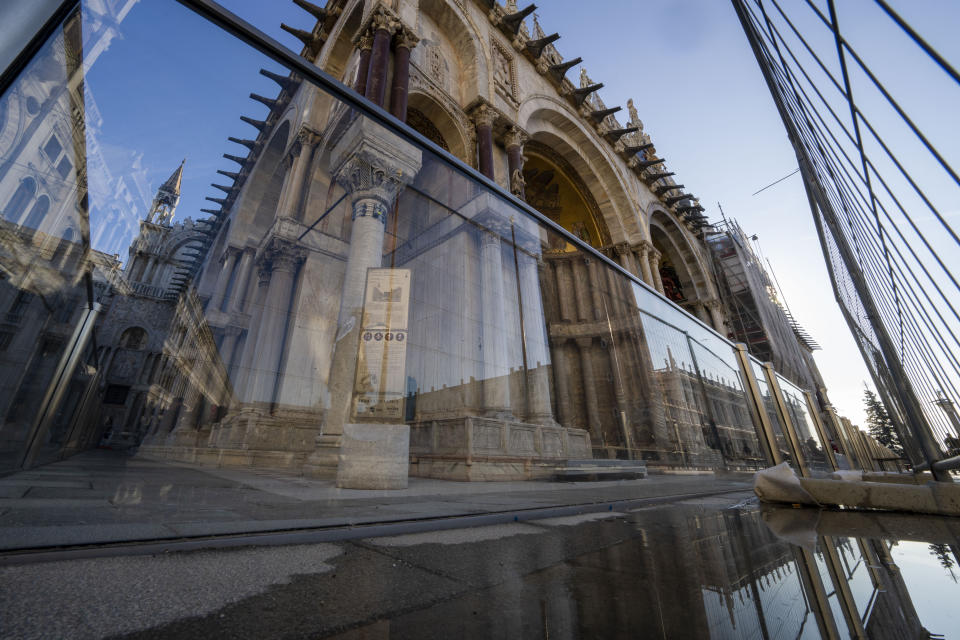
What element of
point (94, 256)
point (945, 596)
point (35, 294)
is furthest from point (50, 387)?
point (945, 596)

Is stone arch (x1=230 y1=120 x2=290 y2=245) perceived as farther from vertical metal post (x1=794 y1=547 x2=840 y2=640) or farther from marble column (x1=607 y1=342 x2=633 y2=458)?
vertical metal post (x1=794 y1=547 x2=840 y2=640)

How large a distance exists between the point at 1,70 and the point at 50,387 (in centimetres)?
377

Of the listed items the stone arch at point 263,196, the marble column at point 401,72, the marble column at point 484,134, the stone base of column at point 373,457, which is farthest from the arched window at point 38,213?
the stone arch at point 263,196

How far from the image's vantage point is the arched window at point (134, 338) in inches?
630

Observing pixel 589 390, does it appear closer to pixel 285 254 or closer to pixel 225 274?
pixel 285 254

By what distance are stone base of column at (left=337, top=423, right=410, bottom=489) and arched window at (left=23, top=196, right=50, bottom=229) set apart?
7.76ft

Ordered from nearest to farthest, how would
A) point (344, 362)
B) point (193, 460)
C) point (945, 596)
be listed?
point (945, 596) < point (344, 362) < point (193, 460)

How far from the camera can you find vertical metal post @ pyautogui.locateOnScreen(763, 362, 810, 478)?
2879mm

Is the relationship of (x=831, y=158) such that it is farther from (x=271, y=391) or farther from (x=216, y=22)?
(x=271, y=391)

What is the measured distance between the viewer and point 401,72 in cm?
630

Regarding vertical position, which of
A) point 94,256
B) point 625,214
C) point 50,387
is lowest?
point 50,387

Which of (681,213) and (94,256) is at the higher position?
(681,213)

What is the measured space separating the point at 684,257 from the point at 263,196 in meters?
16.5

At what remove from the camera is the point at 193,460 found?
6.75 m
